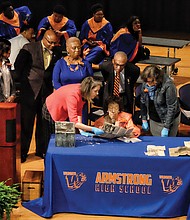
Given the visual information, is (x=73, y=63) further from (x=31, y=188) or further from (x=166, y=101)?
(x=31, y=188)

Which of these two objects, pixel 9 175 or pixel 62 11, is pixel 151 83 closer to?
pixel 9 175

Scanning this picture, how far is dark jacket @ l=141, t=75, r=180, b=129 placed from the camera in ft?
21.2

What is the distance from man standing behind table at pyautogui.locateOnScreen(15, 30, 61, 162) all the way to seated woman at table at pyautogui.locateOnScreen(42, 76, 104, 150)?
0.61 m

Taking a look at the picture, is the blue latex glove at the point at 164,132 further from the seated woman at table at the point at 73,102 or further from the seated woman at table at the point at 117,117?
the seated woman at table at the point at 73,102

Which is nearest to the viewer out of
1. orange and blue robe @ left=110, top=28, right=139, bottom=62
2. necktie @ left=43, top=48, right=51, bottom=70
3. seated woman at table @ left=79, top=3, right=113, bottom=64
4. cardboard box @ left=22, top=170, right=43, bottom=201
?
cardboard box @ left=22, top=170, right=43, bottom=201

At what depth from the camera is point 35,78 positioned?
22.3 feet

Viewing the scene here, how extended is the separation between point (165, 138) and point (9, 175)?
4.85 feet

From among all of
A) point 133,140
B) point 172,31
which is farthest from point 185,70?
point 133,140

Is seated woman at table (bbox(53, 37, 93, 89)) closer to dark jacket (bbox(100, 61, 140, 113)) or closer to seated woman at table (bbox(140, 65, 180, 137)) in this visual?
dark jacket (bbox(100, 61, 140, 113))

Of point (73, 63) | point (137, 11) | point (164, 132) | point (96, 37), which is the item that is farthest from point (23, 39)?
point (137, 11)

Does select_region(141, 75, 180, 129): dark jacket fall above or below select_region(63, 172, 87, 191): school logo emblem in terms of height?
above

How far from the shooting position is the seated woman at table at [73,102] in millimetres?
5848

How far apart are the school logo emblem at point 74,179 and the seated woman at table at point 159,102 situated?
1.24 meters

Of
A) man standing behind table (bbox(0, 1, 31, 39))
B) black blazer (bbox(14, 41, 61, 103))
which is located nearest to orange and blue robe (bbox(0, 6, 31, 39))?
man standing behind table (bbox(0, 1, 31, 39))
